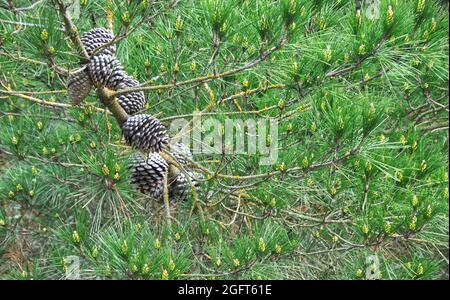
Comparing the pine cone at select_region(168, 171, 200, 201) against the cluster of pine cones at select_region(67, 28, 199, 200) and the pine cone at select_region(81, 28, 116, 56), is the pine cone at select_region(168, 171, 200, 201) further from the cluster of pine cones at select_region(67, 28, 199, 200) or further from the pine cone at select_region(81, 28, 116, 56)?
the pine cone at select_region(81, 28, 116, 56)

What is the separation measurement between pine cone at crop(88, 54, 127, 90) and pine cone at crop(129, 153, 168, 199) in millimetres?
151

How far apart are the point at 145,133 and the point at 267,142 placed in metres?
0.25

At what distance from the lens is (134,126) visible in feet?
4.23

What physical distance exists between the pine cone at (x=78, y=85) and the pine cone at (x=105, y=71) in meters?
0.01

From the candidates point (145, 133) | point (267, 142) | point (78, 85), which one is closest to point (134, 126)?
point (145, 133)

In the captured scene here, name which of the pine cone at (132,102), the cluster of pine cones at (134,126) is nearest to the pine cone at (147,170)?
the cluster of pine cones at (134,126)

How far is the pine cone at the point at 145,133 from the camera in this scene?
128cm

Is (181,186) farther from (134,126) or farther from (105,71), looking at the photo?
(105,71)

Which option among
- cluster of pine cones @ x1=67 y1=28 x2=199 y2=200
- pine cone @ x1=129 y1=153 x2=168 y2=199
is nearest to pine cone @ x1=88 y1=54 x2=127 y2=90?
cluster of pine cones @ x1=67 y1=28 x2=199 y2=200

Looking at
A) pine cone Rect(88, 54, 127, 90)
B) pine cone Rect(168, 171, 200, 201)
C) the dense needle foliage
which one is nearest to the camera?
the dense needle foliage

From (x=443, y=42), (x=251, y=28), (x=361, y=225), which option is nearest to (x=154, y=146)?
(x=251, y=28)

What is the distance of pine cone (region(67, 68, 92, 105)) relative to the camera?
Result: 124 cm

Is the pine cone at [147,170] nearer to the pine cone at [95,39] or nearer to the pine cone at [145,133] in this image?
the pine cone at [145,133]
